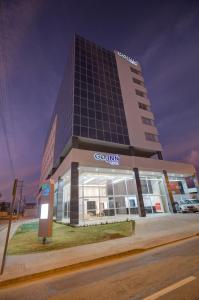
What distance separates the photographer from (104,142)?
27.0 meters

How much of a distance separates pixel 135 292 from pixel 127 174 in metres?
23.6

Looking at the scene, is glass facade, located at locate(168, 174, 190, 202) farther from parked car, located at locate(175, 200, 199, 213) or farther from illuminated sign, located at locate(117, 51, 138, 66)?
illuminated sign, located at locate(117, 51, 138, 66)

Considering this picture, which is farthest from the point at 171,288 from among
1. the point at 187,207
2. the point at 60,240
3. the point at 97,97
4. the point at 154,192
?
the point at 97,97

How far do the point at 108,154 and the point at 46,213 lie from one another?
14.3m

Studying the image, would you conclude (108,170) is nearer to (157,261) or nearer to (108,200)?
(108,200)

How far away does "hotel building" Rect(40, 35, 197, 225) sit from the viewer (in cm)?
2380

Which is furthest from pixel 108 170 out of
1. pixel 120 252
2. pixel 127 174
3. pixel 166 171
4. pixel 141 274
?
pixel 141 274

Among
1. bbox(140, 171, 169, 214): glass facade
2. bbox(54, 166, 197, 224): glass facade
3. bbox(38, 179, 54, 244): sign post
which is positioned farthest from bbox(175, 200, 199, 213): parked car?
bbox(38, 179, 54, 244): sign post

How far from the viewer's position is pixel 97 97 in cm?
2978

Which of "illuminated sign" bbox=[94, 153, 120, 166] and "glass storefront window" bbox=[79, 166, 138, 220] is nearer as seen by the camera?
"illuminated sign" bbox=[94, 153, 120, 166]

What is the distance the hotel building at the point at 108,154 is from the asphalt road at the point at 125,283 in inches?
582

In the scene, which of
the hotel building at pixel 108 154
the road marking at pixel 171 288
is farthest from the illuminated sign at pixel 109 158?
the road marking at pixel 171 288

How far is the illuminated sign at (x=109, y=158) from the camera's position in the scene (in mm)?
22625

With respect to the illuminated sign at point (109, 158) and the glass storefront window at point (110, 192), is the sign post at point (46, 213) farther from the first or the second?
the glass storefront window at point (110, 192)
